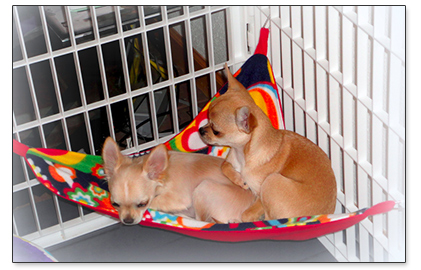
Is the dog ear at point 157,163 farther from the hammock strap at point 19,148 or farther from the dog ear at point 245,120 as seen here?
the hammock strap at point 19,148

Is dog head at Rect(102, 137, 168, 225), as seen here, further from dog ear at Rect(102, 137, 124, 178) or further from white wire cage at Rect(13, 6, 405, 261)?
white wire cage at Rect(13, 6, 405, 261)

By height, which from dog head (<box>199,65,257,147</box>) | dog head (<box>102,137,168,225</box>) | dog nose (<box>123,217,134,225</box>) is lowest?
dog nose (<box>123,217,134,225</box>)

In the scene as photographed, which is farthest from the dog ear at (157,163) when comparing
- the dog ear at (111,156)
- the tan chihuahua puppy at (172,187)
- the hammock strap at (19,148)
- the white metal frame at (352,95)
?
the white metal frame at (352,95)

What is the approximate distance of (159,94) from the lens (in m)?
3.75

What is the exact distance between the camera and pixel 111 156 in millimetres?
2396

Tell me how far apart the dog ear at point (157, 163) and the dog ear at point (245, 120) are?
1.18ft

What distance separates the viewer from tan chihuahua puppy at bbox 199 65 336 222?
2.26 meters

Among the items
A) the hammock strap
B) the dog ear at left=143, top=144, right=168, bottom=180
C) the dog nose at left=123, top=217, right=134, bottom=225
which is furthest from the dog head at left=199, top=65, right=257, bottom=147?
the hammock strap

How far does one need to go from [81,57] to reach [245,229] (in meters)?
1.68

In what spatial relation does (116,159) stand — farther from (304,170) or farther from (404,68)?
(404,68)

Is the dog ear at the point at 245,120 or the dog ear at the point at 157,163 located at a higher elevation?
the dog ear at the point at 245,120

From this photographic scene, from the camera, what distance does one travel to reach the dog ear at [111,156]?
93.4 inches

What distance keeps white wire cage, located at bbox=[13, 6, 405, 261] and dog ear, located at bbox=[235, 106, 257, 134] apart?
0.46m

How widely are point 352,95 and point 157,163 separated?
0.94 m
